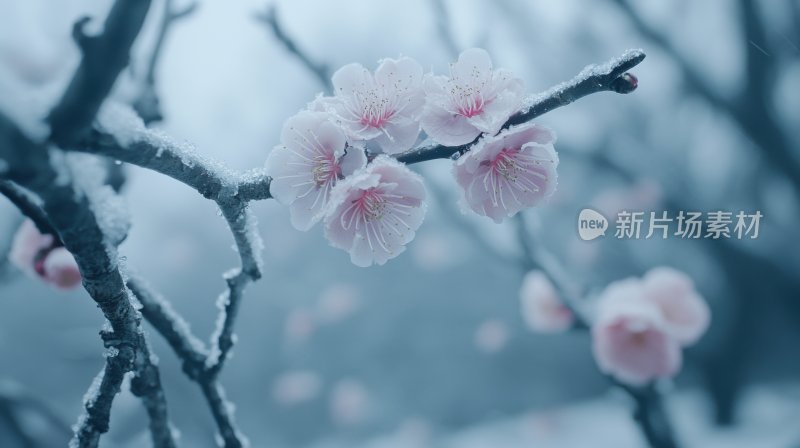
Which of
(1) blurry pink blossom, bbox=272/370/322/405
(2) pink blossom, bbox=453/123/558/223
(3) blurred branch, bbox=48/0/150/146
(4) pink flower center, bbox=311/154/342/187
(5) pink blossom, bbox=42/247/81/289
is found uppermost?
(1) blurry pink blossom, bbox=272/370/322/405

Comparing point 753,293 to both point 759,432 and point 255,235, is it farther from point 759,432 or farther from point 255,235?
point 255,235

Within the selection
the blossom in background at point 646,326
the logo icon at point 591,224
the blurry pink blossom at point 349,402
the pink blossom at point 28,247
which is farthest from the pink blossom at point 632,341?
the blurry pink blossom at point 349,402

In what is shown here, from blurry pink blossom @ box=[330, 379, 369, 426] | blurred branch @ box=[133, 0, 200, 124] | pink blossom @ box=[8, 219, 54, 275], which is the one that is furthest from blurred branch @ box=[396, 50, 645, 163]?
blurry pink blossom @ box=[330, 379, 369, 426]

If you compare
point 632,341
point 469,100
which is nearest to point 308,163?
point 469,100

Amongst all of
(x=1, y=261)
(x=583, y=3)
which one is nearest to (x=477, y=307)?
(x=583, y=3)

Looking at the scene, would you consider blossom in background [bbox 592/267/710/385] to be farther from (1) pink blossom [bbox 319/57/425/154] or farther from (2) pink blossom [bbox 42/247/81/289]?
(2) pink blossom [bbox 42/247/81/289]

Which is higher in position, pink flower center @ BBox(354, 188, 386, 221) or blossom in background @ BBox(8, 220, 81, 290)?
blossom in background @ BBox(8, 220, 81, 290)

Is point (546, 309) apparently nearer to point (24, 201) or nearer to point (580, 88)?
point (580, 88)
